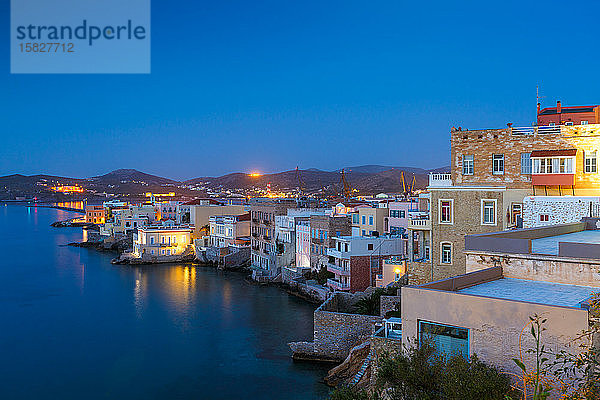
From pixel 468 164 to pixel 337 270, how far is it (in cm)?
941

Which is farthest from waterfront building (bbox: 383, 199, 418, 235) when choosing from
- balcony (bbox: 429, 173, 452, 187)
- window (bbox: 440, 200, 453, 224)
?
window (bbox: 440, 200, 453, 224)

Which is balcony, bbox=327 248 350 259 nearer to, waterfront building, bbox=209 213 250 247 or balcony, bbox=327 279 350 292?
balcony, bbox=327 279 350 292

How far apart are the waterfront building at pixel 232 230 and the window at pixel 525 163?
27.2m

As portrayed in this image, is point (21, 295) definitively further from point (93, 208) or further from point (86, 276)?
point (93, 208)

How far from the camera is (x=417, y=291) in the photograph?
19.5ft

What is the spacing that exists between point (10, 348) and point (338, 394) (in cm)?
1785

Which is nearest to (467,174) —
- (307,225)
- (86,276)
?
(307,225)

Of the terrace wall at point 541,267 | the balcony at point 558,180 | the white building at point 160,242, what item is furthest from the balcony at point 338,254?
the white building at point 160,242

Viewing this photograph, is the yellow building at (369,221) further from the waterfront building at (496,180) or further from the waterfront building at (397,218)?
the waterfront building at (496,180)

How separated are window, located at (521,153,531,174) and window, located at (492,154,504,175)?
53cm

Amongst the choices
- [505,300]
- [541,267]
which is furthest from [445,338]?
[541,267]

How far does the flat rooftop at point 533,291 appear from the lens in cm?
618

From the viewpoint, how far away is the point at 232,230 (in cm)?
4025

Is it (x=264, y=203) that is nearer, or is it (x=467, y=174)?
(x=467, y=174)
